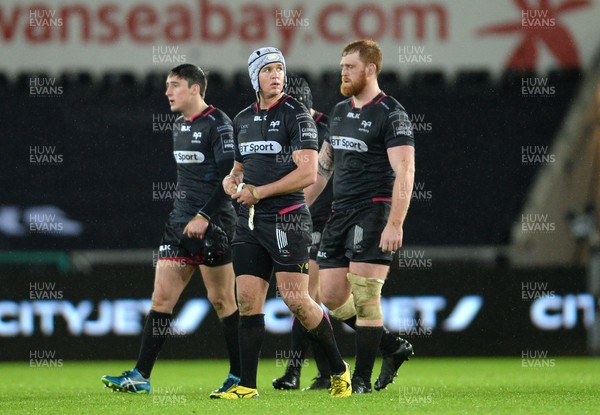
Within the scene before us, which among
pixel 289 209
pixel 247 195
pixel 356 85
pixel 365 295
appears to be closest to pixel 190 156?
pixel 247 195

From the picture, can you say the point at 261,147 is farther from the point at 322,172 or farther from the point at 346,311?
the point at 346,311

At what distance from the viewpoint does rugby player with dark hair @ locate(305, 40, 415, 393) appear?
7270 mm

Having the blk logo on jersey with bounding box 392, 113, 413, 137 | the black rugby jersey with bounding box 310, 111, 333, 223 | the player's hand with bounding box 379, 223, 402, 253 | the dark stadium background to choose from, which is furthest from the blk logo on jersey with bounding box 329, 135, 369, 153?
the dark stadium background

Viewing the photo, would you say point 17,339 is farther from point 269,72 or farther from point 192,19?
point 192,19

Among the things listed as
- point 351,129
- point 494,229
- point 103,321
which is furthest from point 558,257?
point 351,129

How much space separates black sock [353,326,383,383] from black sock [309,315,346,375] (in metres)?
0.13

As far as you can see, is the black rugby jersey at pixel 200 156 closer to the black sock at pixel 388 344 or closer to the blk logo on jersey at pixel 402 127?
the blk logo on jersey at pixel 402 127

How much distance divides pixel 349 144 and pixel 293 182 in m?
0.62

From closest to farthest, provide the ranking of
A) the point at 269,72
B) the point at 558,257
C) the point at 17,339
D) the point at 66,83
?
the point at 269,72 → the point at 17,339 → the point at 558,257 → the point at 66,83

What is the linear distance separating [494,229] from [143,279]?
535 centimetres

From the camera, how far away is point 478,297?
12.0 m

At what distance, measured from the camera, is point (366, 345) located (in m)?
7.31

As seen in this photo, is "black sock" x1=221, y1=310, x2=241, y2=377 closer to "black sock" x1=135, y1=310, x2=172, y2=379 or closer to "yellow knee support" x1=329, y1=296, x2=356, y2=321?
"black sock" x1=135, y1=310, x2=172, y2=379

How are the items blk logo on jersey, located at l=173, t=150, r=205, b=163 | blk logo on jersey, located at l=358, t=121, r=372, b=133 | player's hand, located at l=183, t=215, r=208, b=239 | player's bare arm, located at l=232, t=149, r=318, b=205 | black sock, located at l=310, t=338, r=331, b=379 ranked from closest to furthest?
player's bare arm, located at l=232, t=149, r=318, b=205 → blk logo on jersey, located at l=358, t=121, r=372, b=133 → player's hand, located at l=183, t=215, r=208, b=239 → blk logo on jersey, located at l=173, t=150, r=205, b=163 → black sock, located at l=310, t=338, r=331, b=379
